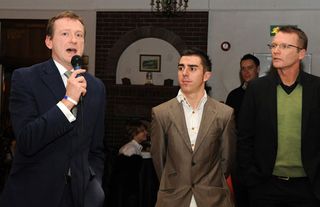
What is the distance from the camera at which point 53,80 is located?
6.63 feet

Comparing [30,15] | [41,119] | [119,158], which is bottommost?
[119,158]

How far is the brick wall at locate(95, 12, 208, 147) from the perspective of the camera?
349 inches

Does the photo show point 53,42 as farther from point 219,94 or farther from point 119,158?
point 219,94

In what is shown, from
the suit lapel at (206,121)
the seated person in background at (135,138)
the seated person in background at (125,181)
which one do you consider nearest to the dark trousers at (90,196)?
the suit lapel at (206,121)

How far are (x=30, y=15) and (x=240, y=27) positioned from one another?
4.28 meters

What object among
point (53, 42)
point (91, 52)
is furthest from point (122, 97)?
point (53, 42)

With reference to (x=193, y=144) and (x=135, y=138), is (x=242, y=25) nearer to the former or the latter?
(x=135, y=138)

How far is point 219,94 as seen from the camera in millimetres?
8758

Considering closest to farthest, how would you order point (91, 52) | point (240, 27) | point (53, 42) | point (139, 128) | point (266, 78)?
1. point (53, 42)
2. point (266, 78)
3. point (139, 128)
4. point (240, 27)
5. point (91, 52)

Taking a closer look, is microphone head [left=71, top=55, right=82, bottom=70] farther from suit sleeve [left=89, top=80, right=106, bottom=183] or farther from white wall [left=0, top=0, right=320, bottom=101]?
white wall [left=0, top=0, right=320, bottom=101]

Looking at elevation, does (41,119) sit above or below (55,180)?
above

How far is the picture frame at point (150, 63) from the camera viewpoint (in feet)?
29.6

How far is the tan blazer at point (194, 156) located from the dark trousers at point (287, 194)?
0.85 ft

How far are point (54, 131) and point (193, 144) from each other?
1287mm
